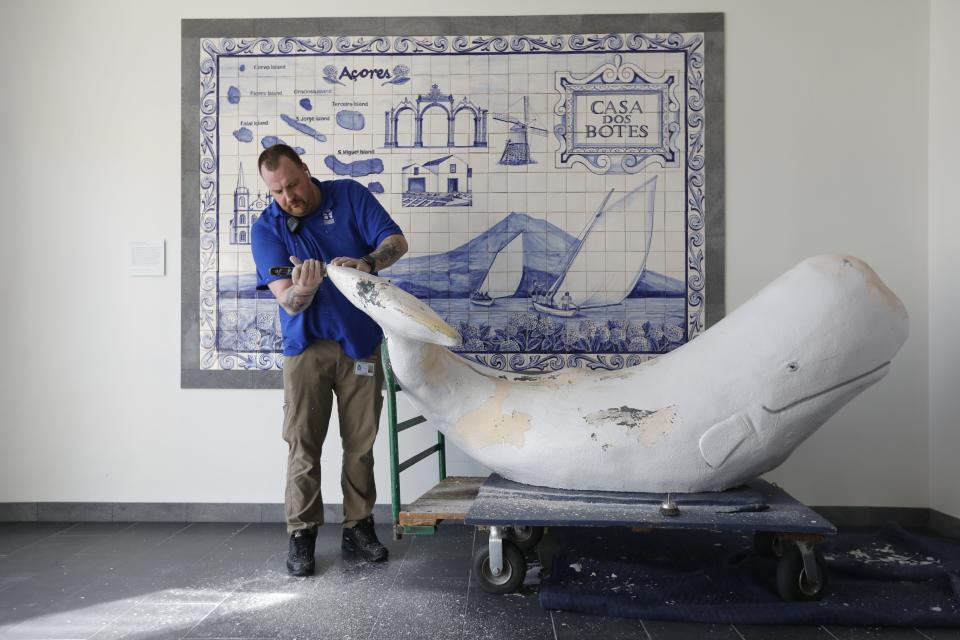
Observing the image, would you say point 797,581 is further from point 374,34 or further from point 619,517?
point 374,34

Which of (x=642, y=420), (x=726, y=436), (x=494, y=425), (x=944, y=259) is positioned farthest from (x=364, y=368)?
(x=944, y=259)

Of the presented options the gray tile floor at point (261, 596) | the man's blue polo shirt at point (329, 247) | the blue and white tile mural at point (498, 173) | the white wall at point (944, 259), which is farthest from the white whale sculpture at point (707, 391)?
the white wall at point (944, 259)

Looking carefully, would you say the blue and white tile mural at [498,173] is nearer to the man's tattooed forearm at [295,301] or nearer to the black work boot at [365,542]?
the man's tattooed forearm at [295,301]

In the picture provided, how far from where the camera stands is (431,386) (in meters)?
2.59

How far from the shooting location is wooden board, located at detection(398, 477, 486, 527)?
2.46m

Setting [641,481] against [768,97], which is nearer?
[641,481]

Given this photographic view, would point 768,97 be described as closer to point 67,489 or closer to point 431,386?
point 431,386

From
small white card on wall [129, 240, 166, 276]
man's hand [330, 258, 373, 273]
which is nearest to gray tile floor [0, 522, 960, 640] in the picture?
man's hand [330, 258, 373, 273]

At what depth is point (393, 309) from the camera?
238cm

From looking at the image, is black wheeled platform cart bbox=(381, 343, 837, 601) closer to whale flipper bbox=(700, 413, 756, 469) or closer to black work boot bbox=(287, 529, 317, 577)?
whale flipper bbox=(700, 413, 756, 469)

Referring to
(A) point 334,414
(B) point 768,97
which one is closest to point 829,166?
(B) point 768,97

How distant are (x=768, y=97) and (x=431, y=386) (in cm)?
223

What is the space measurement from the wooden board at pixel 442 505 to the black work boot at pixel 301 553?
48 cm

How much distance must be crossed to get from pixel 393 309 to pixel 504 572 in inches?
39.0
